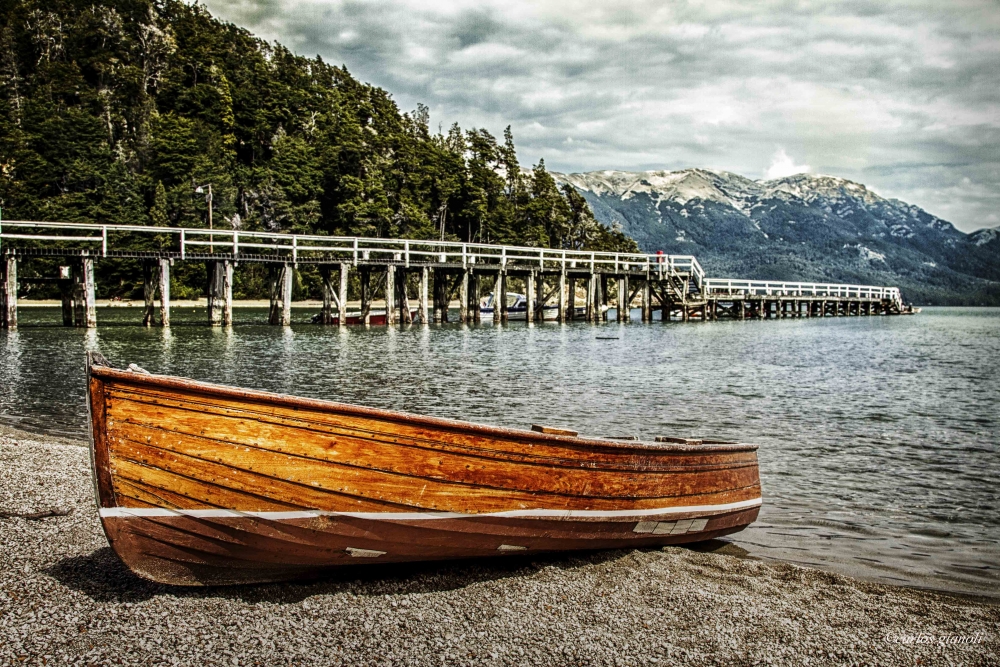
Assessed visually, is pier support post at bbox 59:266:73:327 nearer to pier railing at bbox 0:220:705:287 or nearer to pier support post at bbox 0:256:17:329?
pier railing at bbox 0:220:705:287

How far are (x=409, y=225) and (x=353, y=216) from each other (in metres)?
6.69

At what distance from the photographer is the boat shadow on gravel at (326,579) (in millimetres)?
5387

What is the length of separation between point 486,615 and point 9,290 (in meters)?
41.2

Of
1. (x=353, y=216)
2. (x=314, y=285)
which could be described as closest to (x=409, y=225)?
(x=353, y=216)

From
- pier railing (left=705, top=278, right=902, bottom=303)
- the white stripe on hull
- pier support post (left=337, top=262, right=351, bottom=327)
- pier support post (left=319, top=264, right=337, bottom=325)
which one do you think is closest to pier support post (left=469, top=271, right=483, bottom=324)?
pier support post (left=319, top=264, right=337, bottom=325)

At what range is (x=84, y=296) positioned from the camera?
127ft

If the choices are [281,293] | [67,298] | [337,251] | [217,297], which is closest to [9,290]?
[67,298]

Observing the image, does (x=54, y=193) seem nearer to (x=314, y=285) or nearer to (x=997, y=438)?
(x=314, y=285)

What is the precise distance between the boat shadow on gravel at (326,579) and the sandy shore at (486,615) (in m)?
0.02

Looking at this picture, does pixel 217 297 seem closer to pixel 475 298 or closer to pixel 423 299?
pixel 423 299

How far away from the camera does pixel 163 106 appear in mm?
86438

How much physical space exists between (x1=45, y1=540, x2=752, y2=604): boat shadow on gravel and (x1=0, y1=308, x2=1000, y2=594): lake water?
2.72 meters

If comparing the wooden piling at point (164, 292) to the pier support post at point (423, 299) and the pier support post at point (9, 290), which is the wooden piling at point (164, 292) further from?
the pier support post at point (423, 299)

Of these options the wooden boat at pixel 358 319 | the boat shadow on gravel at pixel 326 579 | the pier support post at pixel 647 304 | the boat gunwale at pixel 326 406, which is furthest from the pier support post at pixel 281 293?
the boat gunwale at pixel 326 406
